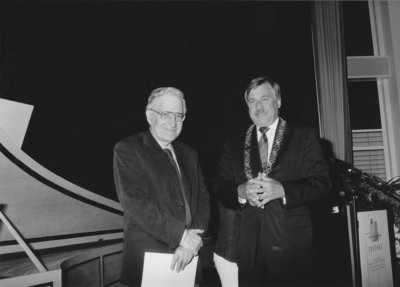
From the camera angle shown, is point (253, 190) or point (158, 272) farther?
point (253, 190)

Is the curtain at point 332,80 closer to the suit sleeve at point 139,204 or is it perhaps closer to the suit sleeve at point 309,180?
the suit sleeve at point 309,180

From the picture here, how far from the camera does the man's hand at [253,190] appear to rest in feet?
4.96

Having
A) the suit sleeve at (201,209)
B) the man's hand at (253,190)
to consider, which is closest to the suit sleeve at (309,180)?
the man's hand at (253,190)

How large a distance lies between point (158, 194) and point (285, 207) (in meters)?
0.58

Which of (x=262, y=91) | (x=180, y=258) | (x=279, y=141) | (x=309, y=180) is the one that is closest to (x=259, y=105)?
(x=262, y=91)

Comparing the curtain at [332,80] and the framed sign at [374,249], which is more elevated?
the curtain at [332,80]

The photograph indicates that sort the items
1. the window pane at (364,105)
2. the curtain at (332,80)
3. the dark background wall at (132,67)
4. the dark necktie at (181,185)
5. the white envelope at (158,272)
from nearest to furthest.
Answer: the white envelope at (158,272) < the dark necktie at (181,185) < the dark background wall at (132,67) < the curtain at (332,80) < the window pane at (364,105)

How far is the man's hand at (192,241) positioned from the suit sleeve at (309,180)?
0.43 m

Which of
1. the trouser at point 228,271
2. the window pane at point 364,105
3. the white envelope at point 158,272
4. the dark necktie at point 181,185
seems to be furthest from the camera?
the window pane at point 364,105

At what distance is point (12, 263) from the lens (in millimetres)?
1910

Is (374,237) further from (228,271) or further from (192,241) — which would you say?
(192,241)

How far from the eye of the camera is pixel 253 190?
1513 millimetres

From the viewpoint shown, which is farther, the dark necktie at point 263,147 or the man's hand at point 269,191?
the dark necktie at point 263,147

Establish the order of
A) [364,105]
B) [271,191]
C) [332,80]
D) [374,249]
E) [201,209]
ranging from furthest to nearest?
[364,105] < [332,80] < [374,249] < [201,209] < [271,191]
